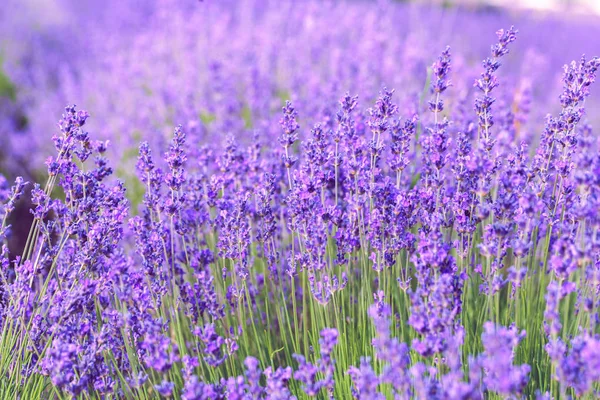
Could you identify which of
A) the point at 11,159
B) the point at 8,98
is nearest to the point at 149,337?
the point at 11,159

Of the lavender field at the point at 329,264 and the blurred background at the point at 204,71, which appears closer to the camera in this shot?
the lavender field at the point at 329,264

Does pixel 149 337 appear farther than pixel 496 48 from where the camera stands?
No

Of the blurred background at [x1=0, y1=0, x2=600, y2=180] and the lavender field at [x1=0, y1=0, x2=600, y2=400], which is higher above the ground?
the blurred background at [x1=0, y1=0, x2=600, y2=180]

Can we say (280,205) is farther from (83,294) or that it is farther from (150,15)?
(150,15)

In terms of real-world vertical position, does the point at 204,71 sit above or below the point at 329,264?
above

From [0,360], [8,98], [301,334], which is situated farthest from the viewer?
[8,98]

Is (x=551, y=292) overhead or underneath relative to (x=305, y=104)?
underneath

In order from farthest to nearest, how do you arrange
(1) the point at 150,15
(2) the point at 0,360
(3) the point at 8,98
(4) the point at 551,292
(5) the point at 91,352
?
(1) the point at 150,15, (3) the point at 8,98, (2) the point at 0,360, (5) the point at 91,352, (4) the point at 551,292

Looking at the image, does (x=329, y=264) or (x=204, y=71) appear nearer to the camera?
(x=329, y=264)

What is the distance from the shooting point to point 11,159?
19.3 feet

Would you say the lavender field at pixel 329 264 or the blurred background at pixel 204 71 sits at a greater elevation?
the blurred background at pixel 204 71

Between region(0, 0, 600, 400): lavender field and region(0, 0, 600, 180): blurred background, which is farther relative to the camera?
region(0, 0, 600, 180): blurred background

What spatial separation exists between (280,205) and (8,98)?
5657mm

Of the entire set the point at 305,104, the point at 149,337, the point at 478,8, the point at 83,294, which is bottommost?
the point at 149,337
